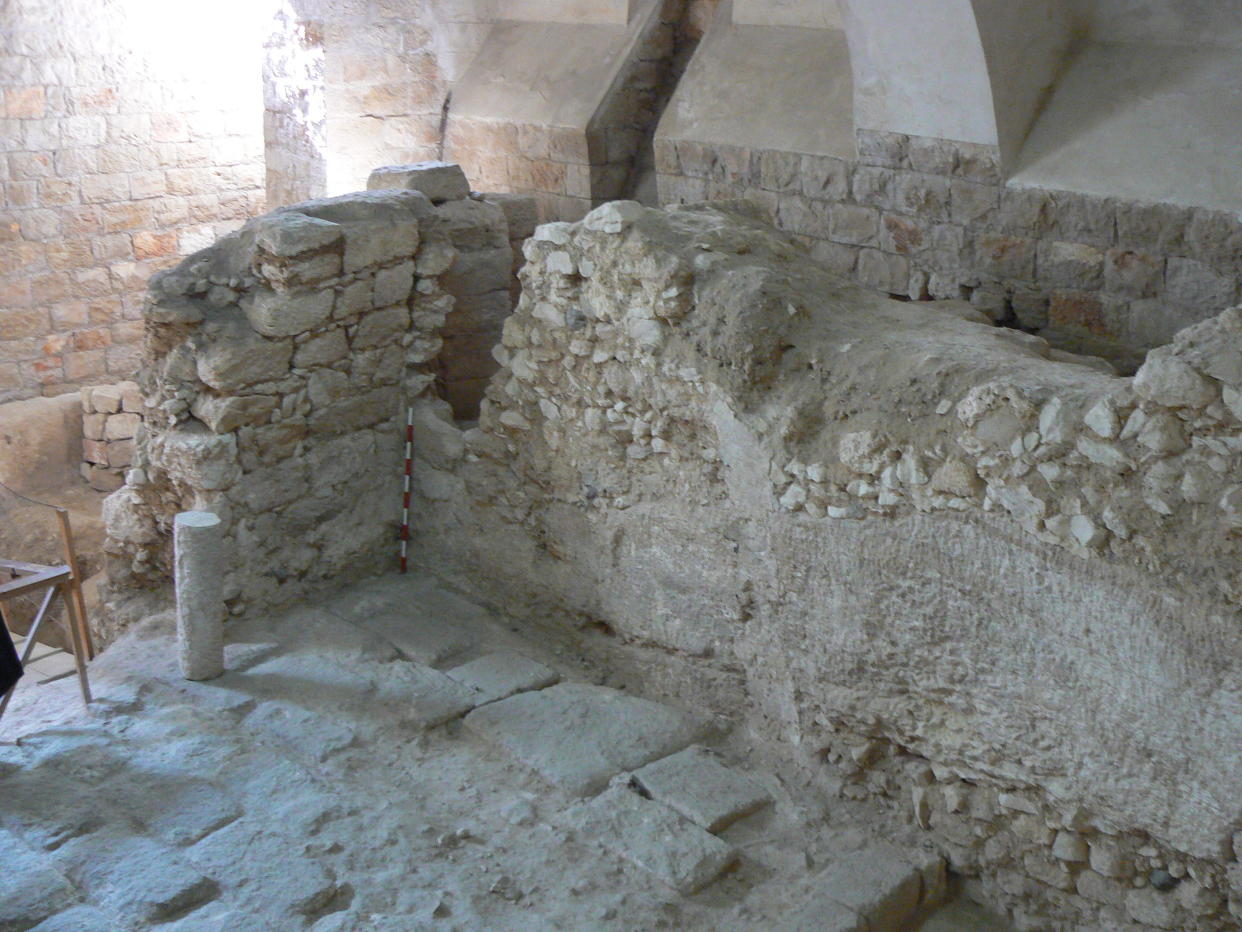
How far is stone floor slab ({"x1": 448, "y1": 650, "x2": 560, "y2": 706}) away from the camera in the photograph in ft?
15.9

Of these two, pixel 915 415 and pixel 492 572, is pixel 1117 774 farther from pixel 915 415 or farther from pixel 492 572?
pixel 492 572

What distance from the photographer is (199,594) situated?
190 inches

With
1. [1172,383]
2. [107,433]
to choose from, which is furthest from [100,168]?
[1172,383]

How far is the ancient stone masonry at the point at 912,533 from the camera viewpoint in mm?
3307

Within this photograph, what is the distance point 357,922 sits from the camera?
3.63 meters

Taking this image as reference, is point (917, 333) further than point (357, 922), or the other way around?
point (917, 333)

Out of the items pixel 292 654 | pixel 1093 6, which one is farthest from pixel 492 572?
pixel 1093 6

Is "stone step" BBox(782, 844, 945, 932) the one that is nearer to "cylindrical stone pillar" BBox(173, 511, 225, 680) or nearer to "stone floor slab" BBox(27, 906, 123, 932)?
"stone floor slab" BBox(27, 906, 123, 932)

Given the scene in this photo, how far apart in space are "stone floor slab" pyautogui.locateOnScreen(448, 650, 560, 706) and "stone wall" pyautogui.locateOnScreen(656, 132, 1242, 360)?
2503 mm

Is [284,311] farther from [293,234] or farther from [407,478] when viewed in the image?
[407,478]

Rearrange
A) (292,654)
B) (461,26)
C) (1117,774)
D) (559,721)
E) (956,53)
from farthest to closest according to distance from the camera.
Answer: (461,26) → (956,53) → (292,654) → (559,721) → (1117,774)

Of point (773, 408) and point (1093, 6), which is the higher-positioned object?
point (1093, 6)

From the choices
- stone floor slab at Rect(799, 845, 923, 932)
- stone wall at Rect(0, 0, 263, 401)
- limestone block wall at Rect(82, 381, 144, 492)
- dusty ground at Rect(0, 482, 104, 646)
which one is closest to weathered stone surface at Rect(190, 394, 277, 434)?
stone floor slab at Rect(799, 845, 923, 932)

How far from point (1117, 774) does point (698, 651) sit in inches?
63.5
